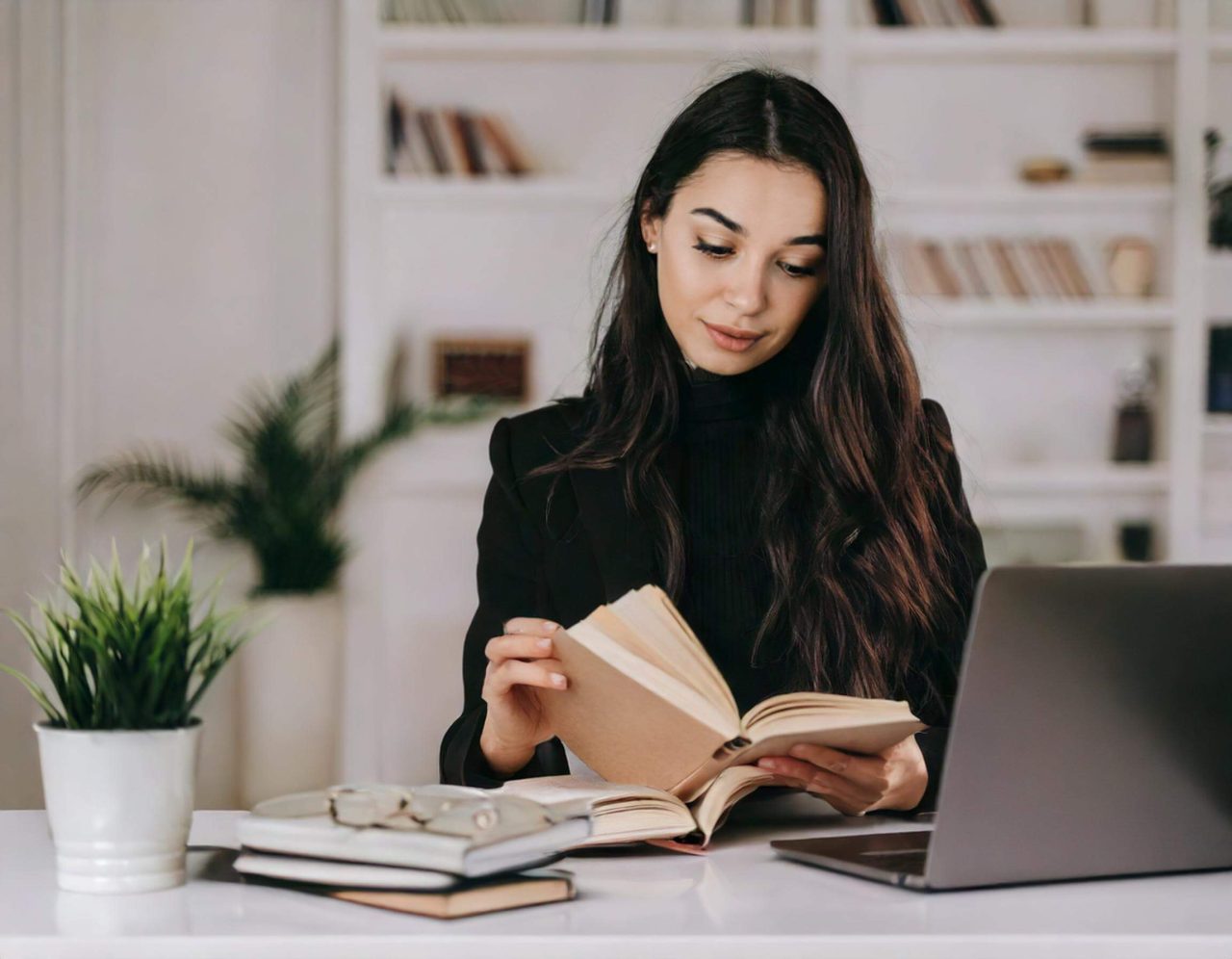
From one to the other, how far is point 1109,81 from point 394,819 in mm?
3601

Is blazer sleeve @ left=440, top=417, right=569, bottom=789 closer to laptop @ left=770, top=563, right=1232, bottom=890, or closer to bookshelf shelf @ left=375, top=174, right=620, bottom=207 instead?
laptop @ left=770, top=563, right=1232, bottom=890

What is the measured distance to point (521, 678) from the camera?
1.03 m

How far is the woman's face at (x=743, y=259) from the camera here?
1.47 metres

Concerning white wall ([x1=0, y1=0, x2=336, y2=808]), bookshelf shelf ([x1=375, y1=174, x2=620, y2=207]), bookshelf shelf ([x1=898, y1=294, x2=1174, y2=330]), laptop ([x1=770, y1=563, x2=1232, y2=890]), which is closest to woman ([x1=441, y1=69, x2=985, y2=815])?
laptop ([x1=770, y1=563, x2=1232, y2=890])

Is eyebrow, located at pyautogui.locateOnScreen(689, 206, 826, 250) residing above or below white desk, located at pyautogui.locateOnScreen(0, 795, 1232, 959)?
above

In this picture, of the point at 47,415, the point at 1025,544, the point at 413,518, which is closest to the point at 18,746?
the point at 47,415

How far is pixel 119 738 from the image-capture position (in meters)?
0.79

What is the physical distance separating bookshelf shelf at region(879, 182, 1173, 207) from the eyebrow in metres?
2.27

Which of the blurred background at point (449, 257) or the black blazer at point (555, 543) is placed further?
the blurred background at point (449, 257)

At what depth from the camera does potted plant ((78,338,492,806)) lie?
140 inches

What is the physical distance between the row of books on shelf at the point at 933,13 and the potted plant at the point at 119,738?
3.32 metres

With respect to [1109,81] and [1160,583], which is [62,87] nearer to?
[1109,81]

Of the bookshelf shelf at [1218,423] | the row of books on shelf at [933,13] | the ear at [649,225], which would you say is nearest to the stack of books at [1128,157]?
the row of books on shelf at [933,13]

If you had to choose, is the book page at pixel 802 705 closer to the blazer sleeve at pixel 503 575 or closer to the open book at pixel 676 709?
the open book at pixel 676 709
